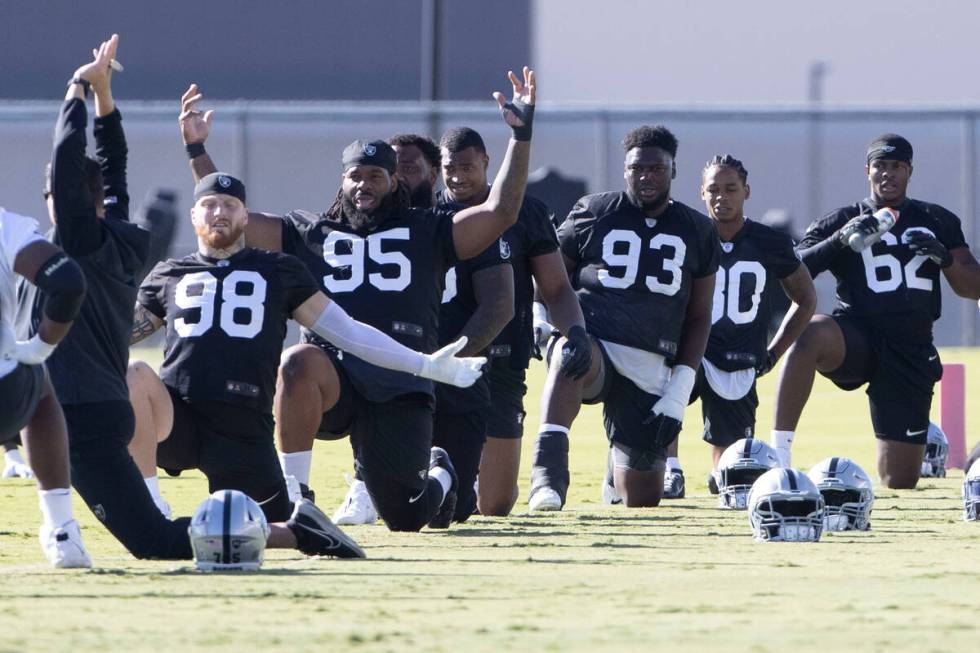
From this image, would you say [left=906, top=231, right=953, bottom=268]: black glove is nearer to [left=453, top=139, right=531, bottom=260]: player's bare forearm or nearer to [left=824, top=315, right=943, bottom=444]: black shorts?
[left=824, top=315, right=943, bottom=444]: black shorts

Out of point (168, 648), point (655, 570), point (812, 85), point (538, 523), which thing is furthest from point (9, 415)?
point (812, 85)

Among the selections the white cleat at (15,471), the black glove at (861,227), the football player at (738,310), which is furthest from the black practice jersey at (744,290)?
the white cleat at (15,471)

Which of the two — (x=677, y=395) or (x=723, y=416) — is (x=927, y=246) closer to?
(x=723, y=416)

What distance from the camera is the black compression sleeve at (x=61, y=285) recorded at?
6.80 m

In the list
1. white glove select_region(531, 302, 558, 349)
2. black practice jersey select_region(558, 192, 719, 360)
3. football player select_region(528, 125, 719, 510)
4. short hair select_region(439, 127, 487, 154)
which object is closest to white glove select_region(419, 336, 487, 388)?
short hair select_region(439, 127, 487, 154)

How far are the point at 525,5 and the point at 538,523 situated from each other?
36687mm

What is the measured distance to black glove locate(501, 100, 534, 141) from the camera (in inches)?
343

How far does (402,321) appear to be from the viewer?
8.96 metres

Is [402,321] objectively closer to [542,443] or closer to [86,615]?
[542,443]

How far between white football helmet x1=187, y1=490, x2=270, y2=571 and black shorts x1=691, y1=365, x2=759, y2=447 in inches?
197

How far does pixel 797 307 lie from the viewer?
38.8ft

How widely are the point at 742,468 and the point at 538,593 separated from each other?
398 cm

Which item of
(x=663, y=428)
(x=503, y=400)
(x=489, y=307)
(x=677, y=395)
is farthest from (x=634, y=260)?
(x=489, y=307)

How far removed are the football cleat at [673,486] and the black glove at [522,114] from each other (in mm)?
3216
